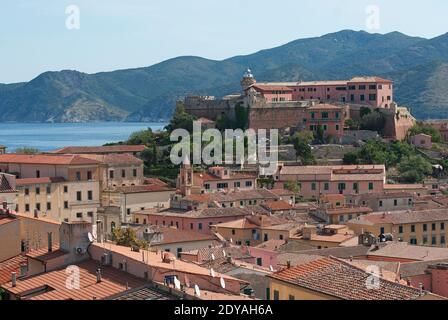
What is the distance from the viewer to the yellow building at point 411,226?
133 ft

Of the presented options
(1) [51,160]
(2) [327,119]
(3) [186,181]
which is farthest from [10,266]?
(2) [327,119]

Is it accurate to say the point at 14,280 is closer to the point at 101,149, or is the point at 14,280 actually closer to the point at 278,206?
the point at 278,206

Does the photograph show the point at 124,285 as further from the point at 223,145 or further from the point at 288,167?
the point at 223,145

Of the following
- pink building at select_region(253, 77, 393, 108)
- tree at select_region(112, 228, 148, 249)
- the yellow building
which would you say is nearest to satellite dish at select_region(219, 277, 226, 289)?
tree at select_region(112, 228, 148, 249)

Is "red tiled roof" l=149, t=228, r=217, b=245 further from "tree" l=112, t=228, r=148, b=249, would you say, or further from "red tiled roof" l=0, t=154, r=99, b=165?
"red tiled roof" l=0, t=154, r=99, b=165

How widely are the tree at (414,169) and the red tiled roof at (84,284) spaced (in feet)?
149

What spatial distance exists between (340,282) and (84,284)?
5.34 metres

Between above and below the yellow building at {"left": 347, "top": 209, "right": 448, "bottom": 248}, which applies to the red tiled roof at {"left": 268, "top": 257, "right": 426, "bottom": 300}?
above

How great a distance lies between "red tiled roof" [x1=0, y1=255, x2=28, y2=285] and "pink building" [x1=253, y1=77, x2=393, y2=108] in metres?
50.5

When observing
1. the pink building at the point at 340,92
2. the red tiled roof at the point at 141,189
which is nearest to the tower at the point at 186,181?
the red tiled roof at the point at 141,189

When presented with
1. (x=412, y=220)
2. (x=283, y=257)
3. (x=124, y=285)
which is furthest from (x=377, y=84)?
(x=124, y=285)

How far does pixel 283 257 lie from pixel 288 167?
1219 inches

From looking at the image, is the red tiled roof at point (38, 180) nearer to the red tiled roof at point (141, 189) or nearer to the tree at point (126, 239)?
the red tiled roof at point (141, 189)

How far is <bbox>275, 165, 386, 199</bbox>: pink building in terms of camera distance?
57.8 m
